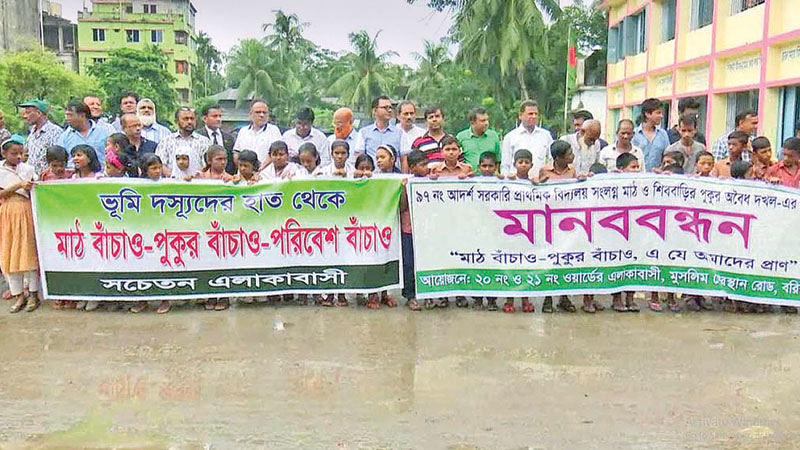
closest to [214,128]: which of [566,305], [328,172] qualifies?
[328,172]

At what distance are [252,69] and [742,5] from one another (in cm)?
4589

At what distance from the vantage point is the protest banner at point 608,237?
21.3 feet

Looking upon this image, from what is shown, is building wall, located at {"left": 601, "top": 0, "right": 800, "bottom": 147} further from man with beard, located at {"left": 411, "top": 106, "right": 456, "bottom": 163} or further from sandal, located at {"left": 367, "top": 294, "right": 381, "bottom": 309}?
sandal, located at {"left": 367, "top": 294, "right": 381, "bottom": 309}

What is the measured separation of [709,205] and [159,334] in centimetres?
440

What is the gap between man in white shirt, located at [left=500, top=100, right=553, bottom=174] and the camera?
299 inches

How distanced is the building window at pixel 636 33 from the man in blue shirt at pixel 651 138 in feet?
56.2

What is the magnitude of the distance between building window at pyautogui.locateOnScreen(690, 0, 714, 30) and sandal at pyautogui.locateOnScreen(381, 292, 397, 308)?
1418 centimetres

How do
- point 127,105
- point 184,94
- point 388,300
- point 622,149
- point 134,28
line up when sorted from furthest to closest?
point 184,94 < point 134,28 < point 127,105 < point 622,149 < point 388,300

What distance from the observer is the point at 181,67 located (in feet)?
216

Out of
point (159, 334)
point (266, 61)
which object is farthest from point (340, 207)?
point (266, 61)

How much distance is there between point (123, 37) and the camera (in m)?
63.2

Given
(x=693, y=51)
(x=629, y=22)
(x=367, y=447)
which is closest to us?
(x=367, y=447)

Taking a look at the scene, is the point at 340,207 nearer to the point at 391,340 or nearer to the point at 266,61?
the point at 391,340

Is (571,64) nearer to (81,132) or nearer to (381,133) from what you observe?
(381,133)
